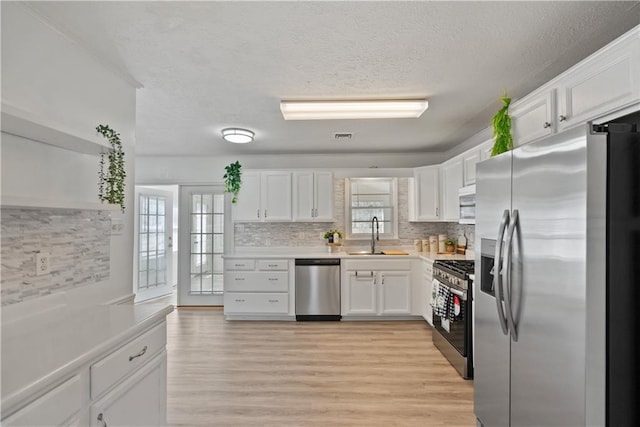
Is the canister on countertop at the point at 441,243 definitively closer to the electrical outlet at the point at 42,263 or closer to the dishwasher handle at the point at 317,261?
the dishwasher handle at the point at 317,261

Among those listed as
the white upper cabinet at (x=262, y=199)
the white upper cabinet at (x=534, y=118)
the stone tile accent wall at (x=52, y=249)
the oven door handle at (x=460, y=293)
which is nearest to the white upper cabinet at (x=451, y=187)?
the oven door handle at (x=460, y=293)

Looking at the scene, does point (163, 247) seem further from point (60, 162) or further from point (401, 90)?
point (401, 90)

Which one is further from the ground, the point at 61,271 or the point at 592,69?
the point at 592,69

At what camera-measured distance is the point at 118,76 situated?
245 cm

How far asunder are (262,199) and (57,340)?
12.7 ft

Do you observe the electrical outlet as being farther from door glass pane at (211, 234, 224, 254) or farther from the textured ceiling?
door glass pane at (211, 234, 224, 254)

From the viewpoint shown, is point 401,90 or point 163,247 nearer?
point 401,90

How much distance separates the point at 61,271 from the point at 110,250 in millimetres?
425

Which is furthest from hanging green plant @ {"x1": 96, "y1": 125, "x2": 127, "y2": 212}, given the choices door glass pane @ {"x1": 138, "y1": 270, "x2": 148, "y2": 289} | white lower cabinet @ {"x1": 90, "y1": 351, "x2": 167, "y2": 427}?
door glass pane @ {"x1": 138, "y1": 270, "x2": 148, "y2": 289}

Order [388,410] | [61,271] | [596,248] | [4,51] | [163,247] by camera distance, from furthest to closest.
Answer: [163,247], [388,410], [61,271], [4,51], [596,248]

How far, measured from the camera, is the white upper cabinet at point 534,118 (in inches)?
84.4

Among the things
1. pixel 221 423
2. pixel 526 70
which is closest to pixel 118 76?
pixel 221 423

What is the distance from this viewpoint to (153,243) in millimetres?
5902

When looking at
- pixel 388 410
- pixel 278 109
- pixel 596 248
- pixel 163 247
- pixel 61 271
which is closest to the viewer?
pixel 596 248
